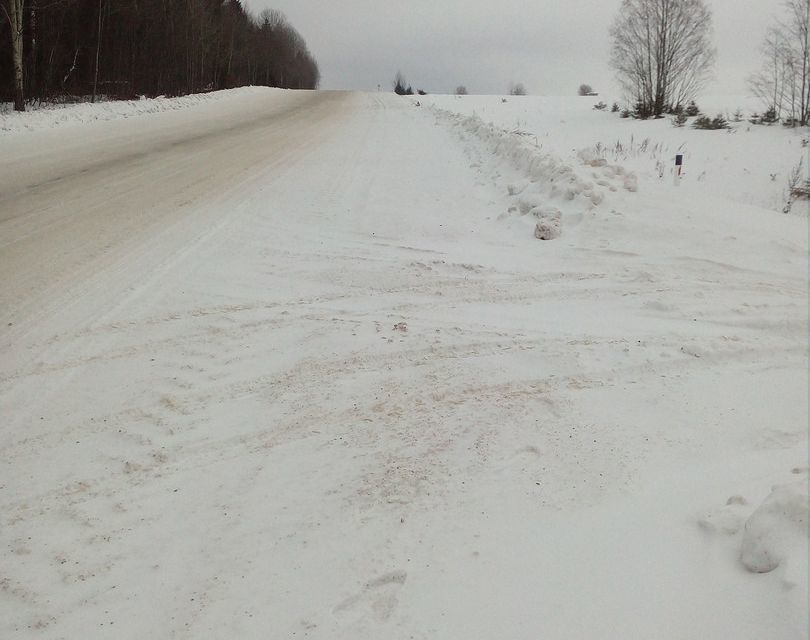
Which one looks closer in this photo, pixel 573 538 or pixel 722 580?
pixel 722 580

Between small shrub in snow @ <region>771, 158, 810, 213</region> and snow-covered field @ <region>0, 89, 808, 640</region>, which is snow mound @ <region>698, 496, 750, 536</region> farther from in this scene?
small shrub in snow @ <region>771, 158, 810, 213</region>

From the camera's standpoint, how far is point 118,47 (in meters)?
26.4

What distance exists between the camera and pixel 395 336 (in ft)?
13.5

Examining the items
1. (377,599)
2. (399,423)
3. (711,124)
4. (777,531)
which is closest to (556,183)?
(399,423)

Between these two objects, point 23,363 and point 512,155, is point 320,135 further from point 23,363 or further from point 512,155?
point 23,363

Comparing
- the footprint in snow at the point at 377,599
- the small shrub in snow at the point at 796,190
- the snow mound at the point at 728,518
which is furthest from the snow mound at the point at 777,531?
the small shrub in snow at the point at 796,190

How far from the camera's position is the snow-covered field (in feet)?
7.11

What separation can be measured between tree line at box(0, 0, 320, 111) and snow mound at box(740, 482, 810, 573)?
65.7ft

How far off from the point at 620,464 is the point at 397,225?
14.4ft

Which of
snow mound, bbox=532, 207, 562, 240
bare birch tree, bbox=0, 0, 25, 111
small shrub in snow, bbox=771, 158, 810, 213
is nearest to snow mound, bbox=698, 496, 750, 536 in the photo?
snow mound, bbox=532, 207, 562, 240

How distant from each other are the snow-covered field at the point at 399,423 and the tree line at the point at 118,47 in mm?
16188

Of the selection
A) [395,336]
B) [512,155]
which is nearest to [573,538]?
[395,336]

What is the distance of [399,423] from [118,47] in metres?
29.6

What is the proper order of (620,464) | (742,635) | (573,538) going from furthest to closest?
(620,464), (573,538), (742,635)
